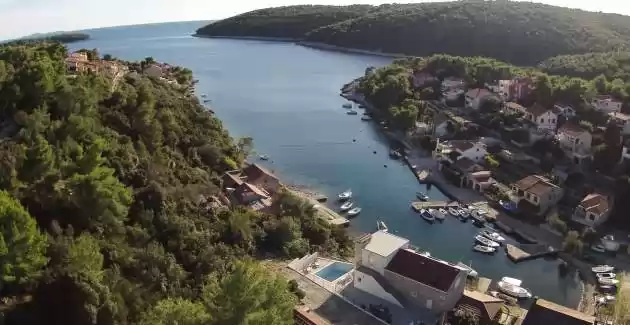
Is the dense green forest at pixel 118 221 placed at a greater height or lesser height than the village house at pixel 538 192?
greater

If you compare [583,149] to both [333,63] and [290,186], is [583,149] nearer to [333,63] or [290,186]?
[290,186]

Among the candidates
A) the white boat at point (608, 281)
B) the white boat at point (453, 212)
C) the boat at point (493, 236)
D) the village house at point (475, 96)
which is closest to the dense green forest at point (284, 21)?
the village house at point (475, 96)

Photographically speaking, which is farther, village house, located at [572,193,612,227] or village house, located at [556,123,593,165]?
village house, located at [556,123,593,165]

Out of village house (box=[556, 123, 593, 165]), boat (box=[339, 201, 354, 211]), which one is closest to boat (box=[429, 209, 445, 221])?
A: boat (box=[339, 201, 354, 211])

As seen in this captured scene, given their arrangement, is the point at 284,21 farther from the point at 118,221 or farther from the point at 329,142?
the point at 118,221

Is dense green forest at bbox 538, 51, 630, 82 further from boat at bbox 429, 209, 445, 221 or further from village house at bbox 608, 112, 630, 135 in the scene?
boat at bbox 429, 209, 445, 221

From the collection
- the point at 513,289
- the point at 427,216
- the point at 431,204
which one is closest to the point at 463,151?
the point at 431,204

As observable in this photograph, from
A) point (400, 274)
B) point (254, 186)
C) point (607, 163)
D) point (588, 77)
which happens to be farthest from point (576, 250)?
point (588, 77)

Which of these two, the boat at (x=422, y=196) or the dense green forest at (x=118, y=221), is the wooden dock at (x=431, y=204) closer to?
the boat at (x=422, y=196)
